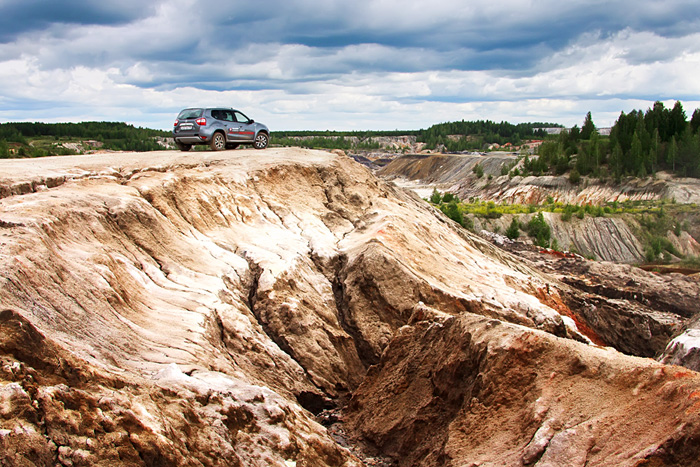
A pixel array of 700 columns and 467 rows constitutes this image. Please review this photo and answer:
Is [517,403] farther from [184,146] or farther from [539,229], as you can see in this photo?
[539,229]

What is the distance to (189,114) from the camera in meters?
24.9

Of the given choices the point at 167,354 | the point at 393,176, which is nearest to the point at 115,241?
the point at 167,354

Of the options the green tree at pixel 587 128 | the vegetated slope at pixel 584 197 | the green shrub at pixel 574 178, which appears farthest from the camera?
the green tree at pixel 587 128

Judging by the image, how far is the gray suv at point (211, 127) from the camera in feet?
81.1

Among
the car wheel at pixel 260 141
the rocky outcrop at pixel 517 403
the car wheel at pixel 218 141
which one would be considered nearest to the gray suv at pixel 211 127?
the car wheel at pixel 218 141

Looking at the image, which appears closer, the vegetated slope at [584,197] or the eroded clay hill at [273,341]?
the eroded clay hill at [273,341]

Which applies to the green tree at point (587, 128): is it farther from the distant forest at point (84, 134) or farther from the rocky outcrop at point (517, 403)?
the rocky outcrop at point (517, 403)

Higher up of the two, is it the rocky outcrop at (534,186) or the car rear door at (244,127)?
the car rear door at (244,127)

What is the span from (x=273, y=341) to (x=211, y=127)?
13528 millimetres

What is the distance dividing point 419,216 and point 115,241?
1295cm

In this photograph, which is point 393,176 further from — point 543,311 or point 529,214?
point 543,311

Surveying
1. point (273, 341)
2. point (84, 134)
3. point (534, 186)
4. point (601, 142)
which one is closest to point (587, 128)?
point (601, 142)

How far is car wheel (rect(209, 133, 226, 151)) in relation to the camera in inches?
989

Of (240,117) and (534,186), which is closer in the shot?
(240,117)
